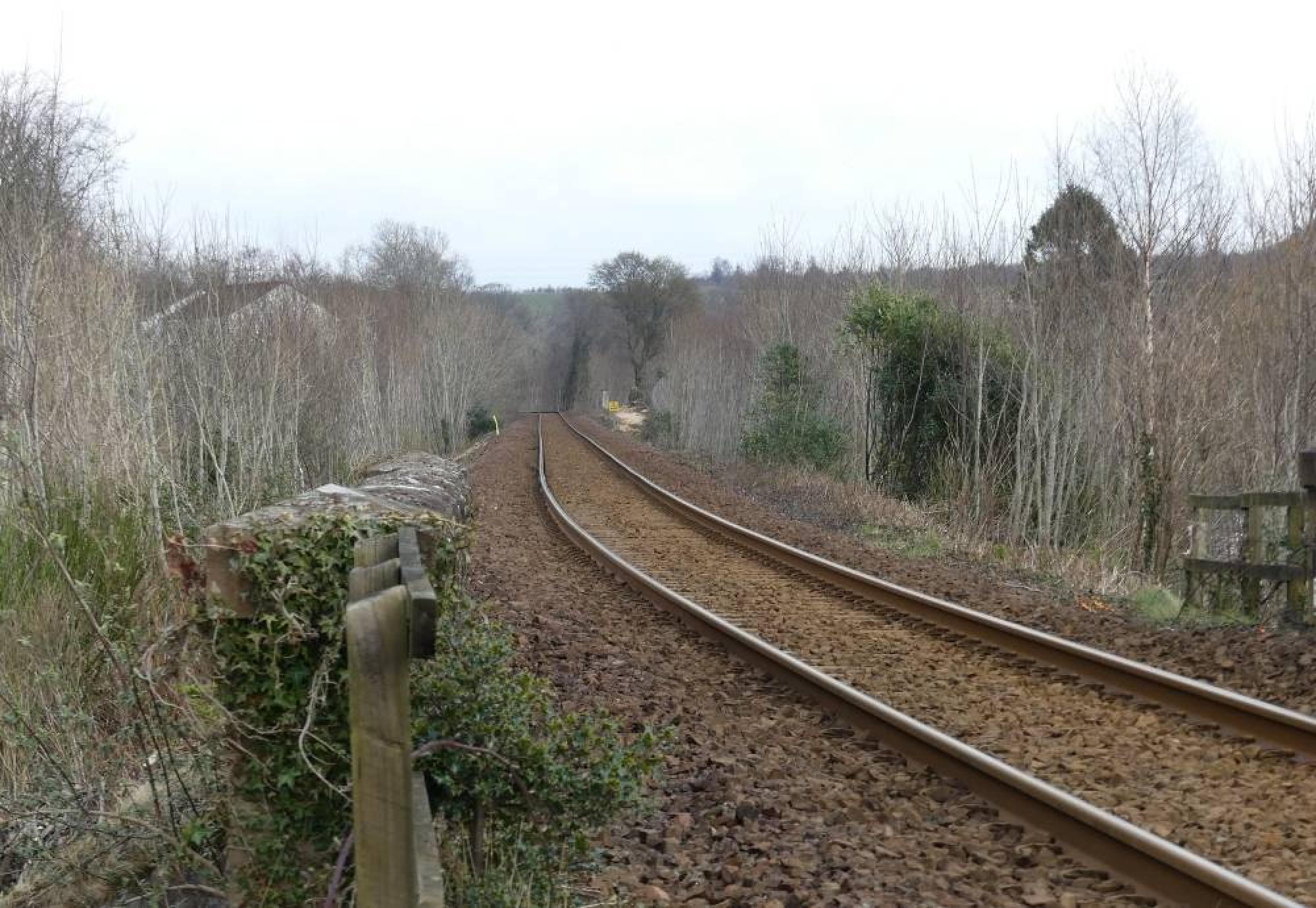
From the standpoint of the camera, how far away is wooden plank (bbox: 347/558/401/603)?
246 centimetres

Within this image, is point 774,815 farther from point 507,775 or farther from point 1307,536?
point 1307,536

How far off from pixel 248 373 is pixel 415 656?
35.4ft

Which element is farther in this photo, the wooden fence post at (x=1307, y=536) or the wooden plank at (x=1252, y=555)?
the wooden plank at (x=1252, y=555)

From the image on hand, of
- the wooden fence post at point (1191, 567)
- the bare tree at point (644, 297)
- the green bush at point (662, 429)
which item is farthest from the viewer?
the bare tree at point (644, 297)

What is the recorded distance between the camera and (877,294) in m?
21.2

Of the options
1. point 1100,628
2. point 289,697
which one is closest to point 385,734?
point 289,697

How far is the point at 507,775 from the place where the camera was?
12.1ft

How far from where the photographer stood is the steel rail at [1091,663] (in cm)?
562

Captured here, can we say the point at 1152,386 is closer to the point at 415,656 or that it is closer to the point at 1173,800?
the point at 1173,800

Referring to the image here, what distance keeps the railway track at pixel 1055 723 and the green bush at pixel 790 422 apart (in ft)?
43.9

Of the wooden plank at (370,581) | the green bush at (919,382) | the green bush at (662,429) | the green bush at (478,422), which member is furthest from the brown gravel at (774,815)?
the green bush at (478,422)

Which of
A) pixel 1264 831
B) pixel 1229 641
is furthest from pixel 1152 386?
pixel 1264 831

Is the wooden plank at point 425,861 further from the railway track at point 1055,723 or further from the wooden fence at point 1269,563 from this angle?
the wooden fence at point 1269,563

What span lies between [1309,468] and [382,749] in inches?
315
